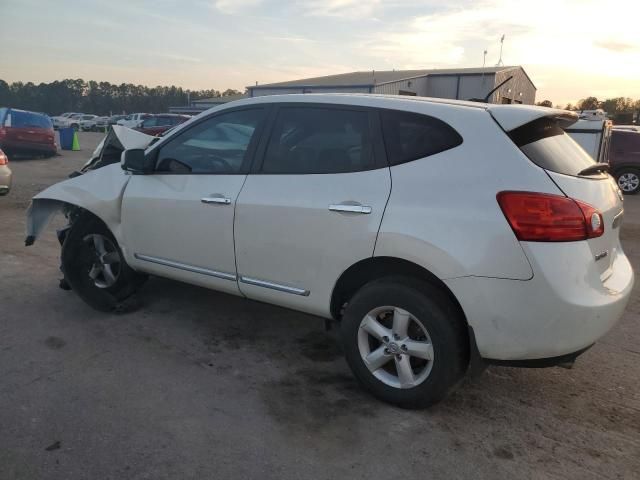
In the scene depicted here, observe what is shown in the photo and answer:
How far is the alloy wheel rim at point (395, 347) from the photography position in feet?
9.70

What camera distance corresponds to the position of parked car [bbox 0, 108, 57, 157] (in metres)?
16.8

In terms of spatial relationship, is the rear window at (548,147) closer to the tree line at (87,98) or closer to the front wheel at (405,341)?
the front wheel at (405,341)

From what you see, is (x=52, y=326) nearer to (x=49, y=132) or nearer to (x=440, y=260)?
(x=440, y=260)

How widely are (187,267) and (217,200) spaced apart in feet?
2.10

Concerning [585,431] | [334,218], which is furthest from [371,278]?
[585,431]

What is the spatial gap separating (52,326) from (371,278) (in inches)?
106

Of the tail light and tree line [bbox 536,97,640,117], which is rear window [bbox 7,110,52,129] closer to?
the tail light

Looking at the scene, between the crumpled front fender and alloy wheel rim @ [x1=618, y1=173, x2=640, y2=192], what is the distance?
1390 cm

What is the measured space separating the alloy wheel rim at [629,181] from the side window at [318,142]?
1348cm

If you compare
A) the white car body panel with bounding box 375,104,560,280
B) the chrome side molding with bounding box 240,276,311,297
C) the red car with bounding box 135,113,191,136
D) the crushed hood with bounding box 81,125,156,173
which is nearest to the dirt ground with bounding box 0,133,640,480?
the chrome side molding with bounding box 240,276,311,297

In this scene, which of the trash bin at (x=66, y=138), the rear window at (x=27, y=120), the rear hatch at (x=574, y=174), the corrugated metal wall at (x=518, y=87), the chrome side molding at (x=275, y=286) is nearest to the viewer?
the rear hatch at (x=574, y=174)

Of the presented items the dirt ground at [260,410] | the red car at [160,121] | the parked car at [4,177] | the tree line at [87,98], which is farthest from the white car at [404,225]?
the tree line at [87,98]

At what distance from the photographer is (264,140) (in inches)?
142

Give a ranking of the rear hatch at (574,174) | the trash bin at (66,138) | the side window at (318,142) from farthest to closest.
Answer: the trash bin at (66,138)
the side window at (318,142)
the rear hatch at (574,174)
